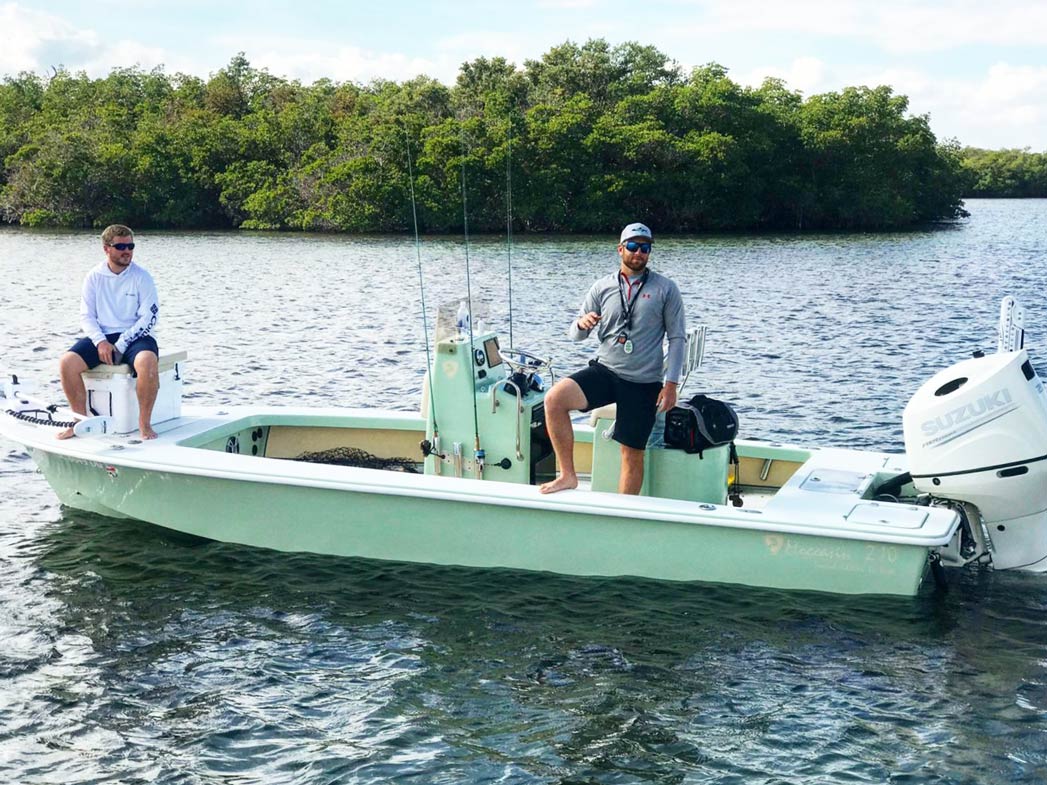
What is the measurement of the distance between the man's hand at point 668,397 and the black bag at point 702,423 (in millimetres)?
67

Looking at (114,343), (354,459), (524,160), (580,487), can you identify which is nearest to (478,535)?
(580,487)

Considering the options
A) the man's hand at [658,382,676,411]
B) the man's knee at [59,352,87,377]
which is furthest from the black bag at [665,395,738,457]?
the man's knee at [59,352,87,377]

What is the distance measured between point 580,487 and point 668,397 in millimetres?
1541

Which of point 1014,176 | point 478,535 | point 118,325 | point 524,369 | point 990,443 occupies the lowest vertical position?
point 478,535

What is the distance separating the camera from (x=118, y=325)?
836 centimetres

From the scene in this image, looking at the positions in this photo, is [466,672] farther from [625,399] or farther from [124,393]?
[124,393]

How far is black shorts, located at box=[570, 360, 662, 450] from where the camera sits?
722cm

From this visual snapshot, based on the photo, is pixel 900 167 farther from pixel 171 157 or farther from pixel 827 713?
pixel 827 713

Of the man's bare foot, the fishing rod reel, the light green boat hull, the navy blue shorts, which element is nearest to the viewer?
the light green boat hull

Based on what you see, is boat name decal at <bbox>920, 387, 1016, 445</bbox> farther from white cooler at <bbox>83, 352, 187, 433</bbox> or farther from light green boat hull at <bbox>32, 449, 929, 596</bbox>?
white cooler at <bbox>83, 352, 187, 433</bbox>

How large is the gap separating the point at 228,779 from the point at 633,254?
362 centimetres

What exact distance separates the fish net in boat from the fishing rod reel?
1.46m

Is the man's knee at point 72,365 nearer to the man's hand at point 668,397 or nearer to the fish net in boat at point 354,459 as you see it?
the fish net in boat at point 354,459

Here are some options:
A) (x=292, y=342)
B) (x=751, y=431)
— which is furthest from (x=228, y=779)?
(x=292, y=342)
